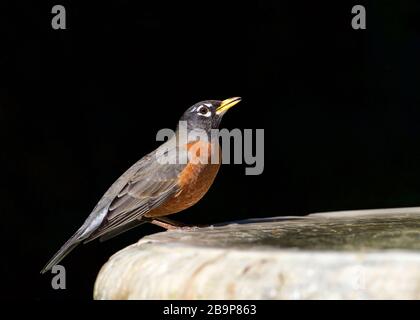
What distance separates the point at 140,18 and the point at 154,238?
15.8ft

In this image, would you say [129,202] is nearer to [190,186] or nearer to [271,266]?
[190,186]

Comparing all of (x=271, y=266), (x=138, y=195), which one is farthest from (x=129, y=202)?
(x=271, y=266)

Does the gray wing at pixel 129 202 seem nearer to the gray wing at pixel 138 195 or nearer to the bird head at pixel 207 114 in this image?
the gray wing at pixel 138 195

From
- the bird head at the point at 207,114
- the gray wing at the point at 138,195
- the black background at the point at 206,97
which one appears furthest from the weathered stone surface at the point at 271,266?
the black background at the point at 206,97

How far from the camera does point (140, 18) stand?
8.14m

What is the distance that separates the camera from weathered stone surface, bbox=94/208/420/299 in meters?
2.61

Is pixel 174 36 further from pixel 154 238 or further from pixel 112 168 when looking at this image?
pixel 154 238

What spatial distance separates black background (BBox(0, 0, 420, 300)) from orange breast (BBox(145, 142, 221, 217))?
2.66 m

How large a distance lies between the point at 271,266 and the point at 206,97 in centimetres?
551

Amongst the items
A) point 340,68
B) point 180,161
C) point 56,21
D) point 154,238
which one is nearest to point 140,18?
point 56,21

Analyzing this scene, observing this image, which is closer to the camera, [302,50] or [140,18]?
[140,18]

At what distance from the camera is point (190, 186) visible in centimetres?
491

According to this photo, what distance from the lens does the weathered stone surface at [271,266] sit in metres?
2.61

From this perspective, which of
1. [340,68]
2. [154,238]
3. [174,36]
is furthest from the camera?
[340,68]
